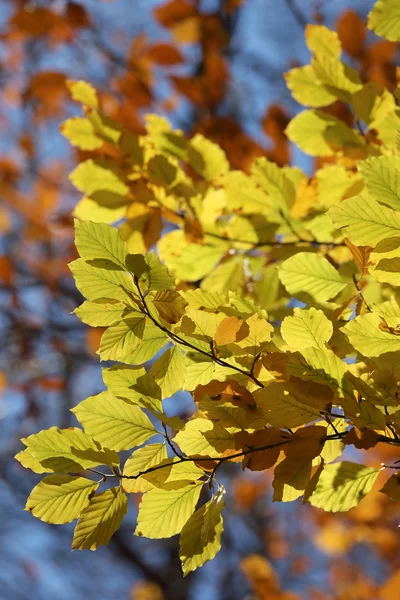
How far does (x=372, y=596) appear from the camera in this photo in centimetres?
557

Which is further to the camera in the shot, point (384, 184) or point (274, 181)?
point (274, 181)

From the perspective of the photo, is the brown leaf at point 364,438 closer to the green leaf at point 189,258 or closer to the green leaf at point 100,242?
the green leaf at point 100,242

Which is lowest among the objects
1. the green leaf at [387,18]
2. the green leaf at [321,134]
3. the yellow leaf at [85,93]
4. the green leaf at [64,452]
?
the green leaf at [64,452]

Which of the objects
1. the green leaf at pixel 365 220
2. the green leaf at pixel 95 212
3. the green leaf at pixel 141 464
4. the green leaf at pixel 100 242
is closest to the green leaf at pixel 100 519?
the green leaf at pixel 141 464

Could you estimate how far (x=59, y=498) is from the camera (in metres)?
0.55

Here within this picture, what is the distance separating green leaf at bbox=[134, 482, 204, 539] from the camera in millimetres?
557

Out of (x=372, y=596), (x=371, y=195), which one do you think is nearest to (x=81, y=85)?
(x=371, y=195)

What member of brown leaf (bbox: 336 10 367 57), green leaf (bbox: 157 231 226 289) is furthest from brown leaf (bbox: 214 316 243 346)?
brown leaf (bbox: 336 10 367 57)

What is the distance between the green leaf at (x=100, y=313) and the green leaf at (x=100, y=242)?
4 centimetres

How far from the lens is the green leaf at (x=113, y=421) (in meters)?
0.55

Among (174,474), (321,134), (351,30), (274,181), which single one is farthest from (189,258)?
(351,30)

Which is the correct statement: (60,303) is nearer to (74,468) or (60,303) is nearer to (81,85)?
(81,85)

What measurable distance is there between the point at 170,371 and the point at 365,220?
257mm

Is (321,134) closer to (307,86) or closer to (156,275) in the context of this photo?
(307,86)
